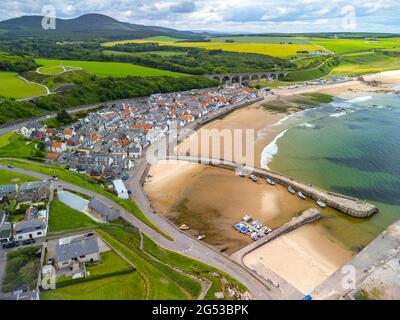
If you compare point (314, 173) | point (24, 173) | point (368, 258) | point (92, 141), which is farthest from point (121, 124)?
point (368, 258)

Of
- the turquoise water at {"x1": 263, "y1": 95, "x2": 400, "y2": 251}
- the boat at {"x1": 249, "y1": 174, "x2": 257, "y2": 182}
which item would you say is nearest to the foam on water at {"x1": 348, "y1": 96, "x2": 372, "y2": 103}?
the turquoise water at {"x1": 263, "y1": 95, "x2": 400, "y2": 251}

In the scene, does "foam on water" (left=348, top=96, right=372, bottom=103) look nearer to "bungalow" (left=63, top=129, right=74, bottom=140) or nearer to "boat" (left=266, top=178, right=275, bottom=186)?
"boat" (left=266, top=178, right=275, bottom=186)

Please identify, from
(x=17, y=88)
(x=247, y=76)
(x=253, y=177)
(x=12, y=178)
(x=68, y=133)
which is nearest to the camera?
(x=12, y=178)

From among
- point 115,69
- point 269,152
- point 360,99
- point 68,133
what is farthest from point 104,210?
point 115,69

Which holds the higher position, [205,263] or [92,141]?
[92,141]

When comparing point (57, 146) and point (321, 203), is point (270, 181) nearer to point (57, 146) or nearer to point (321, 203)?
point (321, 203)
